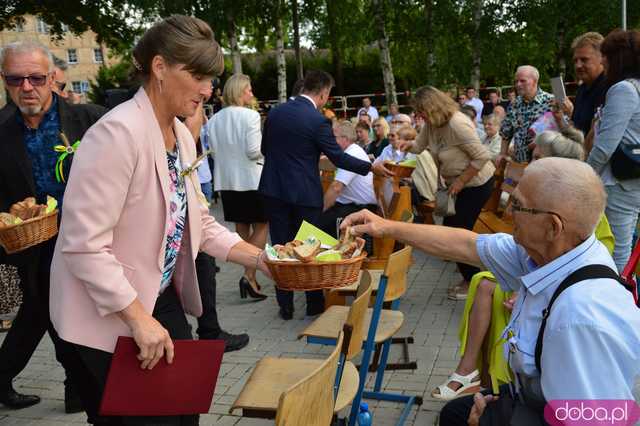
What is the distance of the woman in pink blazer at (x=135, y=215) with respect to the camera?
6.84 feet

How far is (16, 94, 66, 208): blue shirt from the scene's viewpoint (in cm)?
351

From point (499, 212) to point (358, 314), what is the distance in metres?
4.12

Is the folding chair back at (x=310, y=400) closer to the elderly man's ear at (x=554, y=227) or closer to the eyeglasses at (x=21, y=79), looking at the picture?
the elderly man's ear at (x=554, y=227)

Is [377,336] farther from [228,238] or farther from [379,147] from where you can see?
[379,147]

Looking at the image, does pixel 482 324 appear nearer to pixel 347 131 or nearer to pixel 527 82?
pixel 347 131

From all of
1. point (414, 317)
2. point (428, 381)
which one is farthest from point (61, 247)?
point (414, 317)

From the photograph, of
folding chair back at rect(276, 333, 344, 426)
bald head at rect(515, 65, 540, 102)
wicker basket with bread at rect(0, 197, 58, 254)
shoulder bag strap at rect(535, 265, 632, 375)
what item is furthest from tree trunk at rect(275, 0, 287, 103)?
shoulder bag strap at rect(535, 265, 632, 375)

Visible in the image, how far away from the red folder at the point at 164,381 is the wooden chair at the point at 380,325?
129 centimetres

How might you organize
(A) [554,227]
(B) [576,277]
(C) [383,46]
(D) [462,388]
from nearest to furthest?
(B) [576,277] → (A) [554,227] → (D) [462,388] → (C) [383,46]

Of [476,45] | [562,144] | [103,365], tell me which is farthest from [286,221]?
[476,45]

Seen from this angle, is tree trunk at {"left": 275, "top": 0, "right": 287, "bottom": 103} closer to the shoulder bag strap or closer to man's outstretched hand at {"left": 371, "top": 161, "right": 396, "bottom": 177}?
man's outstretched hand at {"left": 371, "top": 161, "right": 396, "bottom": 177}

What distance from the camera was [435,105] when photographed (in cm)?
595

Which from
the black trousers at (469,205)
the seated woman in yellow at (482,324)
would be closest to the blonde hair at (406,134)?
the black trousers at (469,205)

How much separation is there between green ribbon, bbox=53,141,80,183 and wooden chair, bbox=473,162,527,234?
3197 mm
